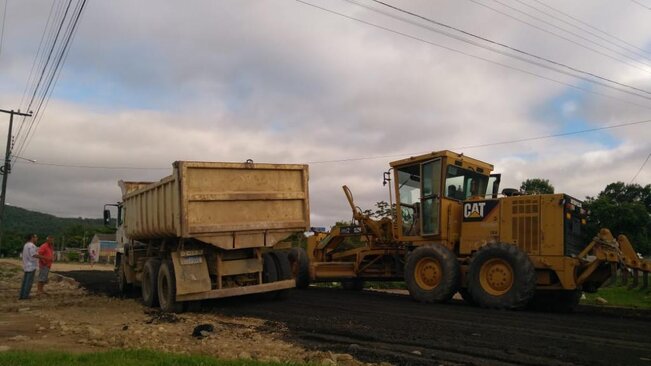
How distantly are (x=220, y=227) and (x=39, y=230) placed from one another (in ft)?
400

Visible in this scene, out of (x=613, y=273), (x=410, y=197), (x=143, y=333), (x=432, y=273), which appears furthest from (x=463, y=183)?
(x=143, y=333)

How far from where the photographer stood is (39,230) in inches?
4646

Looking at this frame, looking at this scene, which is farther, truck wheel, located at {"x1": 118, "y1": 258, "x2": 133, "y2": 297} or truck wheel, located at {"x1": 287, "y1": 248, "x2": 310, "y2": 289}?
truck wheel, located at {"x1": 287, "y1": 248, "x2": 310, "y2": 289}

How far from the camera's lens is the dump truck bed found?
10164mm

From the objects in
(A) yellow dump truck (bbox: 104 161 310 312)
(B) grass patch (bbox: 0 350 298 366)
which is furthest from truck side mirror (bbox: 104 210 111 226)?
(B) grass patch (bbox: 0 350 298 366)

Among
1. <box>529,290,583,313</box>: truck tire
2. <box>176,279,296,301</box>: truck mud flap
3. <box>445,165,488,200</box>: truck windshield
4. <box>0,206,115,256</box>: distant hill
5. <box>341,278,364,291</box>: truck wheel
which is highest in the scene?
<box>445,165,488,200</box>: truck windshield

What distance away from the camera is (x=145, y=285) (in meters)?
12.2

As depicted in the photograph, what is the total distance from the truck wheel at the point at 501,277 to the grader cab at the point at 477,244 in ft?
0.06

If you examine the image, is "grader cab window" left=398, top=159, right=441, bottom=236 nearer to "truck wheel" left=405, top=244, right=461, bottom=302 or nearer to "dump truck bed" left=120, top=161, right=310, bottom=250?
"truck wheel" left=405, top=244, right=461, bottom=302

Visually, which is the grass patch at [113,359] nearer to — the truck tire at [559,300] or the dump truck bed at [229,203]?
the dump truck bed at [229,203]

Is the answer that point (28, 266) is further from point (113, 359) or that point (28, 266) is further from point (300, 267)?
point (113, 359)

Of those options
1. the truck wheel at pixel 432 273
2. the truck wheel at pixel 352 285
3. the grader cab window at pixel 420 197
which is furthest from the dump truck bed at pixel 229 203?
the truck wheel at pixel 352 285

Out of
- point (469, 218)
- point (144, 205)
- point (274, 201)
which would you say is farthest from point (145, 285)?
point (469, 218)

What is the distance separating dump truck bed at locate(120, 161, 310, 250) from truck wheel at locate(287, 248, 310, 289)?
4016mm
